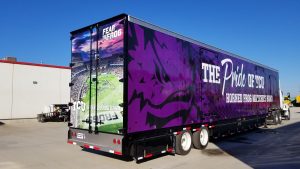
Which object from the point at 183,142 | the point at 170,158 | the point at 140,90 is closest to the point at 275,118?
the point at 183,142

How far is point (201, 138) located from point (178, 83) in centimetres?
271

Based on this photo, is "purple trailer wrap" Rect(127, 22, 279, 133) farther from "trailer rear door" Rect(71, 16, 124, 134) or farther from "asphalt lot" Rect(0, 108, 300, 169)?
"asphalt lot" Rect(0, 108, 300, 169)

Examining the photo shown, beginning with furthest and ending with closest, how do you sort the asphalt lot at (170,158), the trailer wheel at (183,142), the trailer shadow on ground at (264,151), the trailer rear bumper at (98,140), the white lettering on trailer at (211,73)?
→ 1. the white lettering on trailer at (211,73)
2. the trailer wheel at (183,142)
3. the trailer shadow on ground at (264,151)
4. the asphalt lot at (170,158)
5. the trailer rear bumper at (98,140)

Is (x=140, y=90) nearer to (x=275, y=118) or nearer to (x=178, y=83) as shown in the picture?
A: (x=178, y=83)

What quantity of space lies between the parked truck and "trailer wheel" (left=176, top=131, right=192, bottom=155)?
0.11 ft

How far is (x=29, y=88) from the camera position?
25.0m

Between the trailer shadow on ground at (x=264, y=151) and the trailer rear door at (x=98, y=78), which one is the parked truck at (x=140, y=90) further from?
the trailer shadow on ground at (x=264, y=151)

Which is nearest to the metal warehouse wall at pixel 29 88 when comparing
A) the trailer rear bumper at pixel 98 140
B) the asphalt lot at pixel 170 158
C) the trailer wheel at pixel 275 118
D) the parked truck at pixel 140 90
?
the asphalt lot at pixel 170 158

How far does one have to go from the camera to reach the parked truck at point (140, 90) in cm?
727

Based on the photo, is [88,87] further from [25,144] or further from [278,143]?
[278,143]

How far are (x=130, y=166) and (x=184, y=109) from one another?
9.08 feet

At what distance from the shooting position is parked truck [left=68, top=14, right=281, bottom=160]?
7.27 metres

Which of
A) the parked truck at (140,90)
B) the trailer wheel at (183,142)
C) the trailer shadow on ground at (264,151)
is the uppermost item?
the parked truck at (140,90)

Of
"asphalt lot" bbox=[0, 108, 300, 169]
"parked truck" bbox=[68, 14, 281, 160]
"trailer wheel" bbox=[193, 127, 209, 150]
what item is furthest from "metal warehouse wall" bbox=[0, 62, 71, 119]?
"trailer wheel" bbox=[193, 127, 209, 150]
